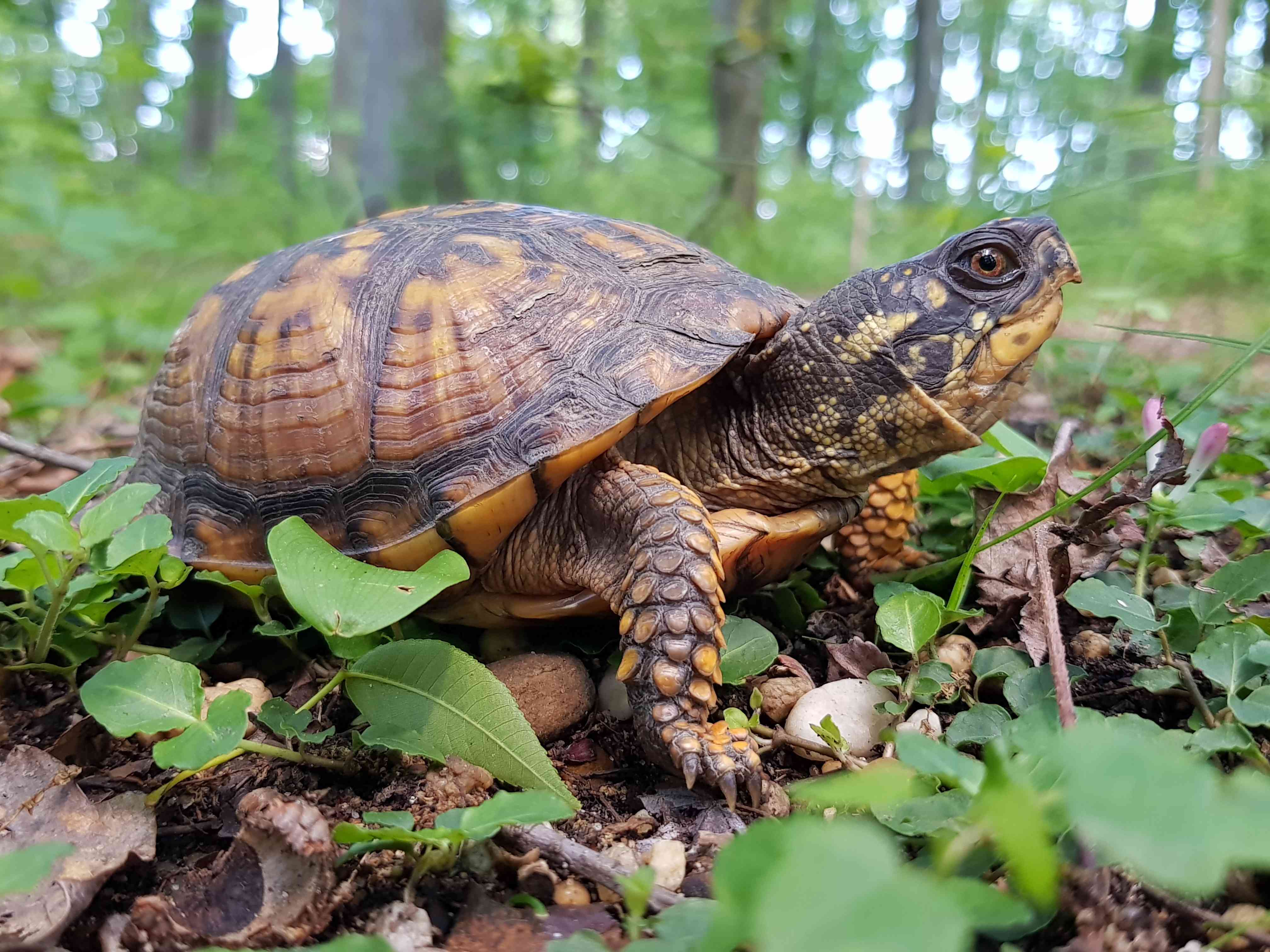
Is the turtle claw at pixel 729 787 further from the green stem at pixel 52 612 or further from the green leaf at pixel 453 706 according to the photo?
the green stem at pixel 52 612

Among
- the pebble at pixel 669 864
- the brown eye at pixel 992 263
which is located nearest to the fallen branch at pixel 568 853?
the pebble at pixel 669 864

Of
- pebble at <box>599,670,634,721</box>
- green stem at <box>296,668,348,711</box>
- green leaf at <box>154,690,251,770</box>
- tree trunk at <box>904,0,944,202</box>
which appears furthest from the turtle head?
tree trunk at <box>904,0,944,202</box>

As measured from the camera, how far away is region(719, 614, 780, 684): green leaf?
1553 mm

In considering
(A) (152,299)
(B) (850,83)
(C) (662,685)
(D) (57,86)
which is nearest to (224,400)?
(C) (662,685)

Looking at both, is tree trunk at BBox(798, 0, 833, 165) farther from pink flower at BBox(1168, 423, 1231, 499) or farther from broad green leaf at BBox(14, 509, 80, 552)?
broad green leaf at BBox(14, 509, 80, 552)

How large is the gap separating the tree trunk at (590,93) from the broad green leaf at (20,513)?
13.5 feet

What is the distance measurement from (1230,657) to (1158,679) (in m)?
0.11

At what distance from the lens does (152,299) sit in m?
5.55

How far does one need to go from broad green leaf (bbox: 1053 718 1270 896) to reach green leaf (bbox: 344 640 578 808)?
770 millimetres

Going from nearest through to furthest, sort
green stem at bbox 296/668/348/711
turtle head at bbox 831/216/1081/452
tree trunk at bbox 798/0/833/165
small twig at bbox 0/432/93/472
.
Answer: green stem at bbox 296/668/348/711
turtle head at bbox 831/216/1081/452
small twig at bbox 0/432/93/472
tree trunk at bbox 798/0/833/165

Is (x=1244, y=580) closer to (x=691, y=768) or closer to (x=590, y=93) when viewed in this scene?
(x=691, y=768)

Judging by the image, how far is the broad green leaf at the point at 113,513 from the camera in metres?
1.35

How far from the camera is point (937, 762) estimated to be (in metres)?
0.85

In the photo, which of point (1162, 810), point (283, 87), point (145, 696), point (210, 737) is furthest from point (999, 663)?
point (283, 87)
